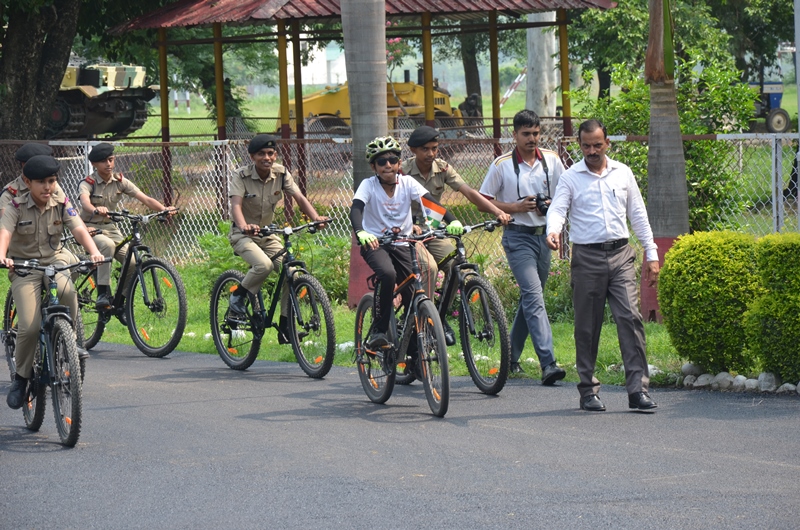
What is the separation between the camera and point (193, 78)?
31.3 meters

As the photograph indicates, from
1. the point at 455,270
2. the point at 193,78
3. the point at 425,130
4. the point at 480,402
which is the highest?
the point at 193,78

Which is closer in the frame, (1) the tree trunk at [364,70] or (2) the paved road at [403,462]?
(2) the paved road at [403,462]

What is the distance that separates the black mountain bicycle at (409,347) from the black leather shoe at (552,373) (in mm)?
867

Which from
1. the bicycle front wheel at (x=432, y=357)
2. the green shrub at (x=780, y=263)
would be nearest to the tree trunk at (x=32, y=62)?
the bicycle front wheel at (x=432, y=357)

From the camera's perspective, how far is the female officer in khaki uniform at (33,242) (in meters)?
7.50

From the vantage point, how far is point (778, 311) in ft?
25.3

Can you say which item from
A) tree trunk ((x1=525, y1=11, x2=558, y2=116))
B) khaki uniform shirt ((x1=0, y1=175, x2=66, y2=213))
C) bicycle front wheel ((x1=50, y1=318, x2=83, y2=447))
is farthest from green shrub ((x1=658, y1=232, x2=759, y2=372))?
tree trunk ((x1=525, y1=11, x2=558, y2=116))

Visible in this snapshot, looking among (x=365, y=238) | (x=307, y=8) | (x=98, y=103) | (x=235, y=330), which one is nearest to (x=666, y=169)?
(x=365, y=238)

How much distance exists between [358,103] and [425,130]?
277 cm

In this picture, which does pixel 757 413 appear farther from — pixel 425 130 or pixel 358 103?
pixel 358 103

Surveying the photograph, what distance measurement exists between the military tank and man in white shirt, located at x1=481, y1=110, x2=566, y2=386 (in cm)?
2211

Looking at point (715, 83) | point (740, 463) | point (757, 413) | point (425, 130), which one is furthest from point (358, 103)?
point (740, 463)

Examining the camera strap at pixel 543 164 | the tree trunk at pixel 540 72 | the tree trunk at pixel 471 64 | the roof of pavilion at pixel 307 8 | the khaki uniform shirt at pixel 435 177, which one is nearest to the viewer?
the camera strap at pixel 543 164

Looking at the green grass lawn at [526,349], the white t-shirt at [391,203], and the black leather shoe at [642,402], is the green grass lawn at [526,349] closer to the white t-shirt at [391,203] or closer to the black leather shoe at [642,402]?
the black leather shoe at [642,402]
